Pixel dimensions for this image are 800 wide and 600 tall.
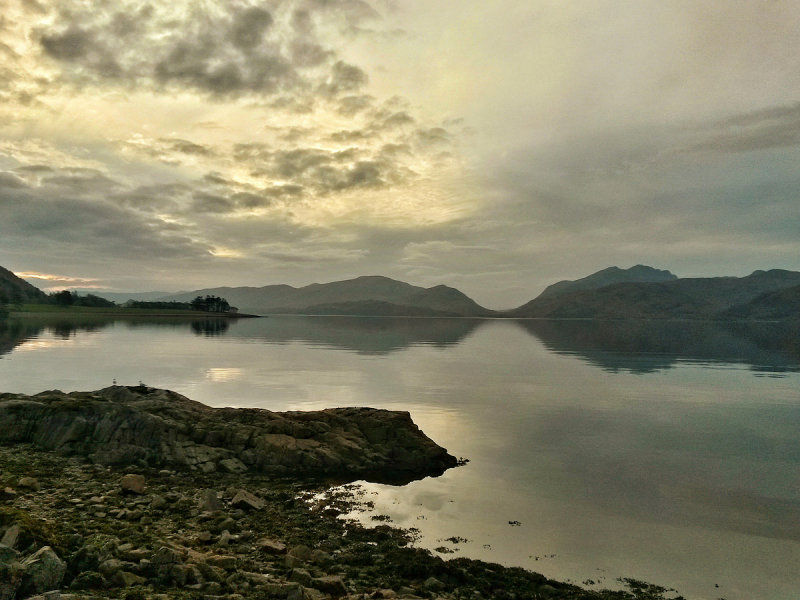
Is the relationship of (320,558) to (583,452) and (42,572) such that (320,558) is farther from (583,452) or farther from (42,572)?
(583,452)

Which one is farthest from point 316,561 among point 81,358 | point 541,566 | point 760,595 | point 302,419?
point 81,358

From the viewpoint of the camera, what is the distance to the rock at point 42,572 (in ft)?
32.9

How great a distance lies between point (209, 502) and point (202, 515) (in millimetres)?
1061

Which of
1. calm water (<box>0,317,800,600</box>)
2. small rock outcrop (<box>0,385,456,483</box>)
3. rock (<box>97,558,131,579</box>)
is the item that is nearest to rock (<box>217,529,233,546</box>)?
rock (<box>97,558,131,579</box>)

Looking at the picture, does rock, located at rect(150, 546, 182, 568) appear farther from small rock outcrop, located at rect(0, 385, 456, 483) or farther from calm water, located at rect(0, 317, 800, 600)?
small rock outcrop, located at rect(0, 385, 456, 483)

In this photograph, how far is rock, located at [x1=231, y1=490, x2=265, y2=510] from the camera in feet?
62.4

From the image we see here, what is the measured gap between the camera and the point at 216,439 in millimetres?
27016

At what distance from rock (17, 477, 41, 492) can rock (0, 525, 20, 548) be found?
8.27m

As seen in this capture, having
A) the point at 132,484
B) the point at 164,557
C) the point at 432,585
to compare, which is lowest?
the point at 432,585

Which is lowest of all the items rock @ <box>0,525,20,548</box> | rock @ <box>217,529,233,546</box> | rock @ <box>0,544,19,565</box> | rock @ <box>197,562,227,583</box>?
rock @ <box>217,529,233,546</box>

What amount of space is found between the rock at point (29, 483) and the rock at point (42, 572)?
31.4 feet

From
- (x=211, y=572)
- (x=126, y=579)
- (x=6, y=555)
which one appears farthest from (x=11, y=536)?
(x=211, y=572)

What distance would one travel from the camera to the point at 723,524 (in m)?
20.1

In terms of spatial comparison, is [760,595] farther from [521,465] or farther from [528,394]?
[528,394]
